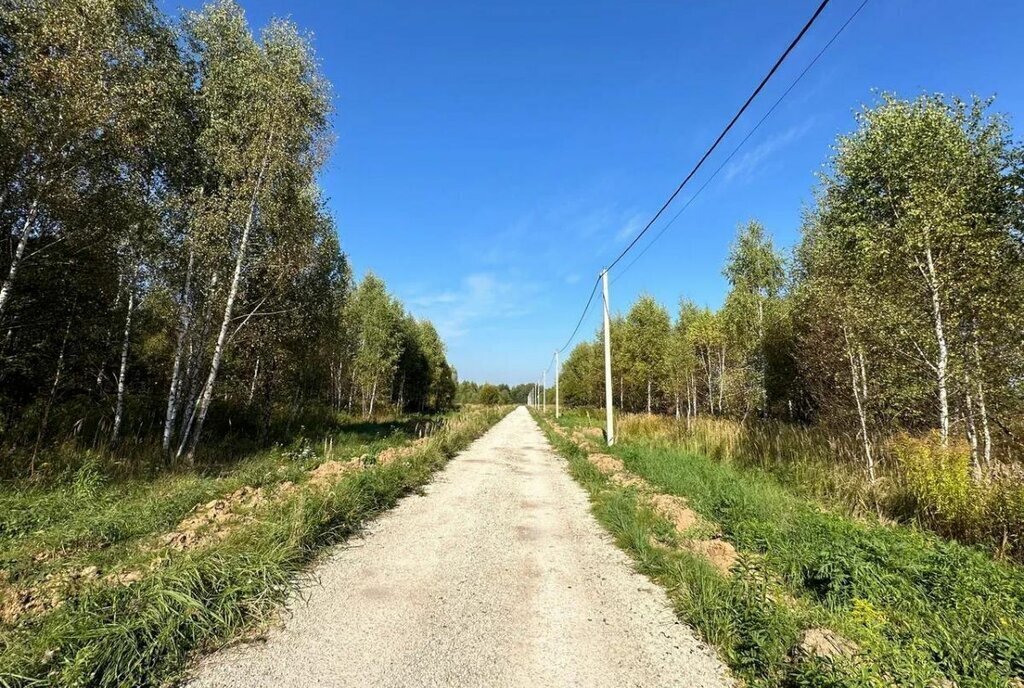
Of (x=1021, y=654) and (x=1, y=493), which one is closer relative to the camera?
(x=1021, y=654)

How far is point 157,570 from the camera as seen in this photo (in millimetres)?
4438

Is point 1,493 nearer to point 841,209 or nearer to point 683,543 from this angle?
point 683,543

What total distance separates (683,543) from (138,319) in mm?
15055

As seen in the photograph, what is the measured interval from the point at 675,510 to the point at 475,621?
457 centimetres

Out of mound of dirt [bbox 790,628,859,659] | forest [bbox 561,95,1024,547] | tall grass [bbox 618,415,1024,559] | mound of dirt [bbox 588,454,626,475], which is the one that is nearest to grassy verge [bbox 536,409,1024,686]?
mound of dirt [bbox 790,628,859,659]

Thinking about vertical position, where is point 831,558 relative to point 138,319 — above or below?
below

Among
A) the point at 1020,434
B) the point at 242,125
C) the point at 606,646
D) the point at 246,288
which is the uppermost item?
the point at 242,125

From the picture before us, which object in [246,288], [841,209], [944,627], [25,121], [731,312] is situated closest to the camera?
[944,627]

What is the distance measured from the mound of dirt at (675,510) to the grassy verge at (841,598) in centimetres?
20

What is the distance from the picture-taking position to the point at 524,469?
43.0 ft

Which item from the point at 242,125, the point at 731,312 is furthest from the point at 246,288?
the point at 731,312

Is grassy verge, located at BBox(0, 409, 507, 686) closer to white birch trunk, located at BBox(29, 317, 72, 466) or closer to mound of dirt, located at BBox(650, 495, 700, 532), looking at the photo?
white birch trunk, located at BBox(29, 317, 72, 466)

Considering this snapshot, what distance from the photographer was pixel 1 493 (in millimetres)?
7281

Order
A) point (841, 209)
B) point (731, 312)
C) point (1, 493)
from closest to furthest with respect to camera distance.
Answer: point (1, 493), point (841, 209), point (731, 312)
